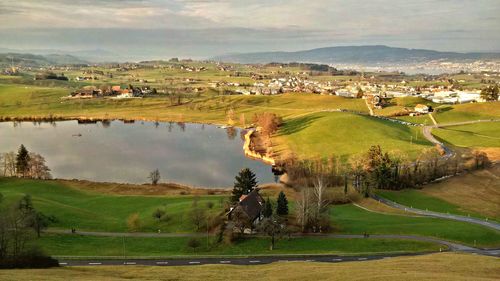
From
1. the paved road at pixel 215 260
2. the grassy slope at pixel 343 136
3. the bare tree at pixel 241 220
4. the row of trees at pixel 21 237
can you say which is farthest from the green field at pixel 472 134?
the row of trees at pixel 21 237

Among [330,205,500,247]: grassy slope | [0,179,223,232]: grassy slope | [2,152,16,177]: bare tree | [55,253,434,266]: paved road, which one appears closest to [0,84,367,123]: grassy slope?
[2,152,16,177]: bare tree

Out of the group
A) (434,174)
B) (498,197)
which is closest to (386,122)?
(434,174)

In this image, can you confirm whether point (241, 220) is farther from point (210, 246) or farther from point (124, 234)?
point (124, 234)

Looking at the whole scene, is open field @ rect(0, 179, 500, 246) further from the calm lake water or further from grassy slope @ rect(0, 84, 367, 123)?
grassy slope @ rect(0, 84, 367, 123)

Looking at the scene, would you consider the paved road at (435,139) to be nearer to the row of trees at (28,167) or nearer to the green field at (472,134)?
the green field at (472,134)

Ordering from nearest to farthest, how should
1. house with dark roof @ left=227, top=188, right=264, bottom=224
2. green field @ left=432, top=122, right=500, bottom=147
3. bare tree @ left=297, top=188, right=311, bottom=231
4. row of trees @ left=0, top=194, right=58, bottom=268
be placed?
1. row of trees @ left=0, top=194, right=58, bottom=268
2. bare tree @ left=297, top=188, right=311, bottom=231
3. house with dark roof @ left=227, top=188, right=264, bottom=224
4. green field @ left=432, top=122, right=500, bottom=147

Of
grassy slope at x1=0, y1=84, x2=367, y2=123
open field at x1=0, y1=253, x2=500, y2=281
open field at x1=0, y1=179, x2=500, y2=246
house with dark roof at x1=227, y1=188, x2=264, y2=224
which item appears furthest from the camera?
grassy slope at x1=0, y1=84, x2=367, y2=123

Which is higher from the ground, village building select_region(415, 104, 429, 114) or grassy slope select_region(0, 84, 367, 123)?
village building select_region(415, 104, 429, 114)
